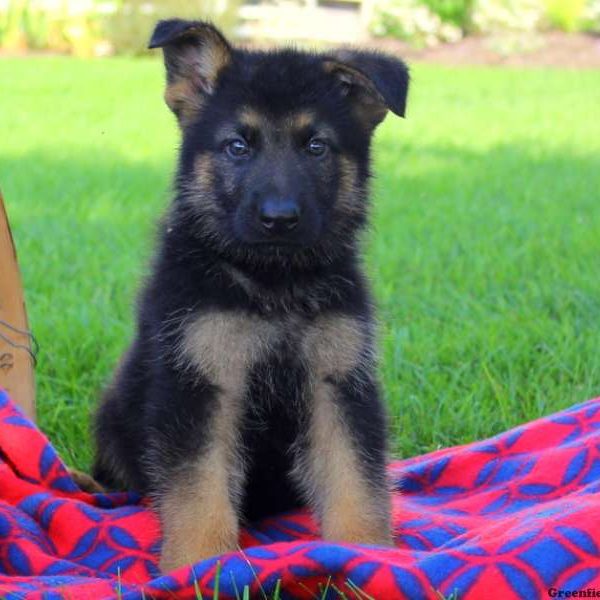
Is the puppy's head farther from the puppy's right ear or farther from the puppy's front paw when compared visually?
the puppy's front paw

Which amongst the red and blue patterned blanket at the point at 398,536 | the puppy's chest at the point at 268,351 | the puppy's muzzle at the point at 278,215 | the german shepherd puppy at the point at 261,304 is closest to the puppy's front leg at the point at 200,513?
the german shepherd puppy at the point at 261,304

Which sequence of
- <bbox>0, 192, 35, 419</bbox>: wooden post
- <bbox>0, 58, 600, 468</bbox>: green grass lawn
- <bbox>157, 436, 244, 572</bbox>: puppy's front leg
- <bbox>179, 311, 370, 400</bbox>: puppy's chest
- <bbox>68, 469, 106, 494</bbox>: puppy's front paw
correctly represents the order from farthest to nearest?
1. <bbox>0, 58, 600, 468</bbox>: green grass lawn
2. <bbox>0, 192, 35, 419</bbox>: wooden post
3. <bbox>68, 469, 106, 494</bbox>: puppy's front paw
4. <bbox>179, 311, 370, 400</bbox>: puppy's chest
5. <bbox>157, 436, 244, 572</bbox>: puppy's front leg

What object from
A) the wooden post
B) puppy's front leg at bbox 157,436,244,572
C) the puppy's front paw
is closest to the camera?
puppy's front leg at bbox 157,436,244,572

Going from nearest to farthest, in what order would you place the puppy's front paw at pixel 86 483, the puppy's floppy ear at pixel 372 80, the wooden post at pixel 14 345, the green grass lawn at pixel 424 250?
the puppy's floppy ear at pixel 372 80
the puppy's front paw at pixel 86 483
the wooden post at pixel 14 345
the green grass lawn at pixel 424 250

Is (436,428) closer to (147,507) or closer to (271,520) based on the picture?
(271,520)

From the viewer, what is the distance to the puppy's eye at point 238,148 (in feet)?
11.6

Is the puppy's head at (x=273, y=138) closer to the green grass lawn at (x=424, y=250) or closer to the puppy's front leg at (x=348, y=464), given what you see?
the green grass lawn at (x=424, y=250)

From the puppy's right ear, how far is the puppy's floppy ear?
1.18 ft

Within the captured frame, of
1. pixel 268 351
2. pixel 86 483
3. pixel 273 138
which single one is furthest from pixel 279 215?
pixel 86 483

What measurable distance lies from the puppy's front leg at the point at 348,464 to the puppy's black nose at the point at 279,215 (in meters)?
0.49

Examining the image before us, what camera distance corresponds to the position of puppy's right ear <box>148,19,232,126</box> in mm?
3574

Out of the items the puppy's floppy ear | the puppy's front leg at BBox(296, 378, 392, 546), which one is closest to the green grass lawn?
the puppy's floppy ear

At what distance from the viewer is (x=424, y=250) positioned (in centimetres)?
791

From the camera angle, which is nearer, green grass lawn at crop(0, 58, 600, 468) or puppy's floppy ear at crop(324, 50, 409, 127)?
puppy's floppy ear at crop(324, 50, 409, 127)
